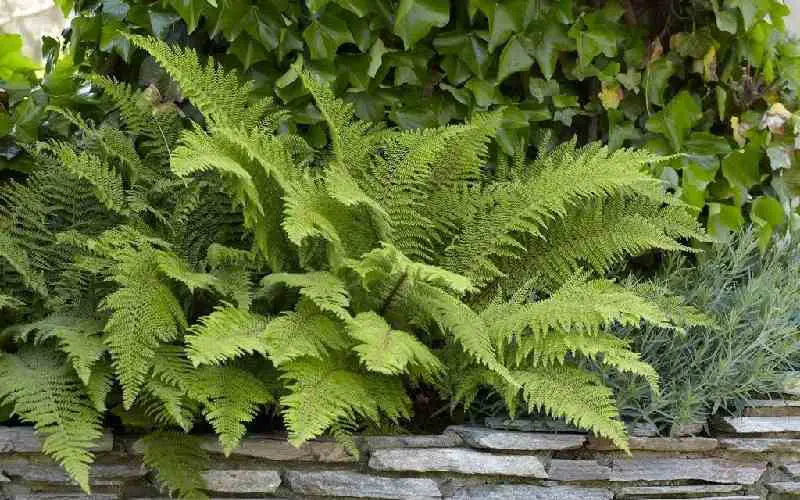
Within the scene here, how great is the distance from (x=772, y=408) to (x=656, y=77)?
93 cm

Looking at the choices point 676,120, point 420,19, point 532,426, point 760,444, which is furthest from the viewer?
point 676,120

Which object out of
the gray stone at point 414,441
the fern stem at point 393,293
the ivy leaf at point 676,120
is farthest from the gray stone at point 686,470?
the ivy leaf at point 676,120

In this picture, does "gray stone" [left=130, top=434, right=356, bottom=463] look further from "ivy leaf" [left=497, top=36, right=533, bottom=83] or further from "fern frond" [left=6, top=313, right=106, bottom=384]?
"ivy leaf" [left=497, top=36, right=533, bottom=83]

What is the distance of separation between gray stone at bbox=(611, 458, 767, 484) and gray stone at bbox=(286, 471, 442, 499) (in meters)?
0.46

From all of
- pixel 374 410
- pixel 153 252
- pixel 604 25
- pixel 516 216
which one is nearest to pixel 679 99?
pixel 604 25

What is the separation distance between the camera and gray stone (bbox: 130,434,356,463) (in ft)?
6.00

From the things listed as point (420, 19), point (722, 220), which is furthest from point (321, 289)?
point (722, 220)

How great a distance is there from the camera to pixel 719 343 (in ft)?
7.15

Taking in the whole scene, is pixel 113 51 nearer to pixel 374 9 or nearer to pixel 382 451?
pixel 374 9

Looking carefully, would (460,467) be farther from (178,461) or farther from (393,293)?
(178,461)

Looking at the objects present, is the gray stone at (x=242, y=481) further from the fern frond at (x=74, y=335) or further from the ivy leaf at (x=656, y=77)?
the ivy leaf at (x=656, y=77)

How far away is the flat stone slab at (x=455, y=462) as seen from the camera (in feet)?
6.07

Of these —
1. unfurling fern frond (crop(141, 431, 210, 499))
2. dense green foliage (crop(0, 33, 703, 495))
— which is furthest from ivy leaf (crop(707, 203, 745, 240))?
unfurling fern frond (crop(141, 431, 210, 499))

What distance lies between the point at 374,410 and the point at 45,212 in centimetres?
95
